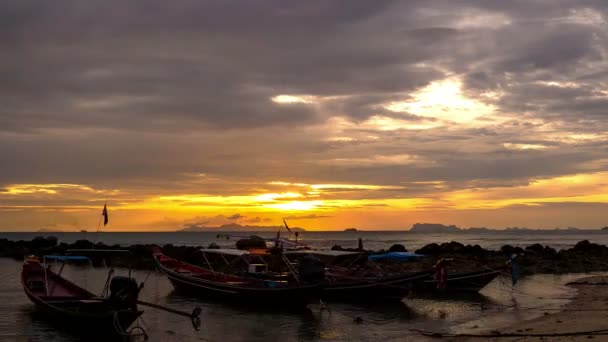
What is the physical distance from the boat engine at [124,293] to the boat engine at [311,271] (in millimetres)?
8285

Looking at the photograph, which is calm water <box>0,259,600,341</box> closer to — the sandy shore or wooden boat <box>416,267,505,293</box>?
wooden boat <box>416,267,505,293</box>

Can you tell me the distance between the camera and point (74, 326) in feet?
75.0

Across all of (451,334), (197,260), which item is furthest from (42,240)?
(451,334)

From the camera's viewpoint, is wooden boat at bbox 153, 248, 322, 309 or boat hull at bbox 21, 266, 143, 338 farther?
wooden boat at bbox 153, 248, 322, 309

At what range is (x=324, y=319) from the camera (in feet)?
86.1

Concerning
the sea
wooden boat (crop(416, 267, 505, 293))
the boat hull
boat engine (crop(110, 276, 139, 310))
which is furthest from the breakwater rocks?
boat engine (crop(110, 276, 139, 310))

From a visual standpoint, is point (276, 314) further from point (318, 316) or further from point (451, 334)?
point (451, 334)

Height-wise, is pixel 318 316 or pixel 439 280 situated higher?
pixel 439 280

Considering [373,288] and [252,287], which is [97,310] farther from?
[373,288]

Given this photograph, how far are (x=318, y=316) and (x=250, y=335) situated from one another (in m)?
4.97

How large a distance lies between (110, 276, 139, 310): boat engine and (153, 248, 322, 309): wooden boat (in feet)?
27.2

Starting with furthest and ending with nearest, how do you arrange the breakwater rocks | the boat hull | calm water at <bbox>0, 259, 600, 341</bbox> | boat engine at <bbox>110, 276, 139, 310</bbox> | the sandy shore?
the breakwater rocks < calm water at <bbox>0, 259, 600, 341</bbox> < boat engine at <bbox>110, 276, 139, 310</bbox> < the boat hull < the sandy shore

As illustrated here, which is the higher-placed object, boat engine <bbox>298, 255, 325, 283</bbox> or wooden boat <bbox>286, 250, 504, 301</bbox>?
boat engine <bbox>298, 255, 325, 283</bbox>

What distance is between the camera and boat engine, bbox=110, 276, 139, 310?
2081cm
